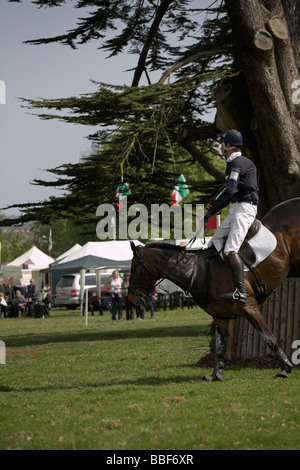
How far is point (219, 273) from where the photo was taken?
360 inches

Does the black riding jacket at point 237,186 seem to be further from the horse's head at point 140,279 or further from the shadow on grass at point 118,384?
the shadow on grass at point 118,384

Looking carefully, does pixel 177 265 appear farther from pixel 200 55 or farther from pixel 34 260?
pixel 34 260

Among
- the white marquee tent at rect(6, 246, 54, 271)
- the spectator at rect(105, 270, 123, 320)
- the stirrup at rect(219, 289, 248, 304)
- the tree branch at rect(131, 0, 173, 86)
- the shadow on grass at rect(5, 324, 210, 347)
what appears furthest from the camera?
the white marquee tent at rect(6, 246, 54, 271)

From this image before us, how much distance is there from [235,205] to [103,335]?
12.2 meters

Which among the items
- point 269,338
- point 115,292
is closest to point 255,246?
point 269,338

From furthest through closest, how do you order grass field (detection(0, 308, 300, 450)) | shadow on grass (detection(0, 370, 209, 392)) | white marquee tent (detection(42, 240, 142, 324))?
white marquee tent (detection(42, 240, 142, 324))
shadow on grass (detection(0, 370, 209, 392))
grass field (detection(0, 308, 300, 450))

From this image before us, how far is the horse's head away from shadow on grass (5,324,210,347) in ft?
28.9

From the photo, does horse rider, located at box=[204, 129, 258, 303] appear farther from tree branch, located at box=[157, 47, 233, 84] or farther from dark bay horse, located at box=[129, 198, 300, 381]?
tree branch, located at box=[157, 47, 233, 84]

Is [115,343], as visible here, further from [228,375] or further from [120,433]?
[120,433]

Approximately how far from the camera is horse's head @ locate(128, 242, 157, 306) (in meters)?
9.53

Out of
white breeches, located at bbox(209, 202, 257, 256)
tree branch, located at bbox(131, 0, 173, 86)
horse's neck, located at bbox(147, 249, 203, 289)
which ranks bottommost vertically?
horse's neck, located at bbox(147, 249, 203, 289)

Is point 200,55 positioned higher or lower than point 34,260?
higher

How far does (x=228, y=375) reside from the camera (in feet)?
32.9

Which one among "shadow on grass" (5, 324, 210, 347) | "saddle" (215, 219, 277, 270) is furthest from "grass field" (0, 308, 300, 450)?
"shadow on grass" (5, 324, 210, 347)
